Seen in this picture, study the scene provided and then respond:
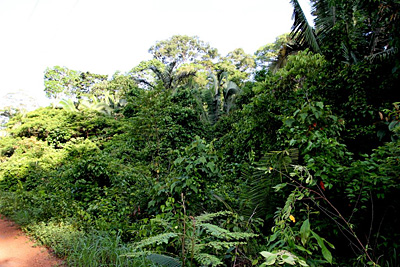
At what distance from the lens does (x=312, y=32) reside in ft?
26.5

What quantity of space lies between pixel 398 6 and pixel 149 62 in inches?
1069

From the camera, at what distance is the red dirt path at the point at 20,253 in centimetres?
337

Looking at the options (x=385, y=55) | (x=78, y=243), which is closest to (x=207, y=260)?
(x=78, y=243)

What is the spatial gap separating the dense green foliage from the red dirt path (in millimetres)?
169

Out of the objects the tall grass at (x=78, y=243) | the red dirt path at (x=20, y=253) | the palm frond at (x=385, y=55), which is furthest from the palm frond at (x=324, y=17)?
the red dirt path at (x=20, y=253)

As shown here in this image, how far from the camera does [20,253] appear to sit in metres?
3.71

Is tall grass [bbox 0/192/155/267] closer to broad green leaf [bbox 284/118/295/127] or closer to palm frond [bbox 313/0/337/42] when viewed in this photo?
broad green leaf [bbox 284/118/295/127]

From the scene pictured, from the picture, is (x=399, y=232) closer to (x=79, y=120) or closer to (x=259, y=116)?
(x=259, y=116)

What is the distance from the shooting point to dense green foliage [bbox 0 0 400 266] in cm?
250

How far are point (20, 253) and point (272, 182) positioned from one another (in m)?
3.79

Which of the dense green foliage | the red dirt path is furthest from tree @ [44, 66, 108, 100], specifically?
the red dirt path

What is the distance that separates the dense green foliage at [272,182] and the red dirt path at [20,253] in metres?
0.17

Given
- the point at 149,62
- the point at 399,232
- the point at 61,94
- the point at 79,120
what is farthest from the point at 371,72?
the point at 61,94

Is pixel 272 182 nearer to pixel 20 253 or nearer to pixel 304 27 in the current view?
pixel 20 253
